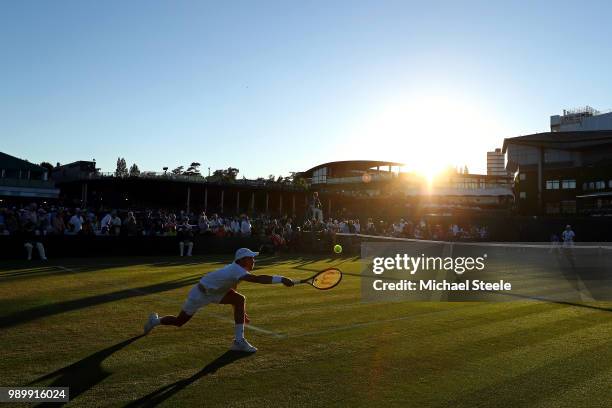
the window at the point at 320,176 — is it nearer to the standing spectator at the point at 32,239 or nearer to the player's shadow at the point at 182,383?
the standing spectator at the point at 32,239

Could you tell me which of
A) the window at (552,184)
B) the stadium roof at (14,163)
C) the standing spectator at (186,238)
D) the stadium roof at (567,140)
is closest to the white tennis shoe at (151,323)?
the standing spectator at (186,238)

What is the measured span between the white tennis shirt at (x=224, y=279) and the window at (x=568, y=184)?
72830mm

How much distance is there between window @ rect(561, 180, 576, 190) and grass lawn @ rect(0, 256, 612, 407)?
209 feet

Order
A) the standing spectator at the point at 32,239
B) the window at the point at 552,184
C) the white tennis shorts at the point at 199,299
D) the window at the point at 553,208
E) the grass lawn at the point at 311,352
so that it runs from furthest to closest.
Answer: the window at the point at 552,184 < the window at the point at 553,208 < the standing spectator at the point at 32,239 < the white tennis shorts at the point at 199,299 < the grass lawn at the point at 311,352

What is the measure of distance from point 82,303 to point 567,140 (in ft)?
241

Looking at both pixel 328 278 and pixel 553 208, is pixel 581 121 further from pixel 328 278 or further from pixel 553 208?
pixel 328 278

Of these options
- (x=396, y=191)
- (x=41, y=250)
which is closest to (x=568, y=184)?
(x=396, y=191)

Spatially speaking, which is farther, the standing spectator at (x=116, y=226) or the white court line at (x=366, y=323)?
the standing spectator at (x=116, y=226)

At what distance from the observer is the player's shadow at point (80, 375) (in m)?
6.21

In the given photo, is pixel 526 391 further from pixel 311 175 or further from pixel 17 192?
pixel 311 175

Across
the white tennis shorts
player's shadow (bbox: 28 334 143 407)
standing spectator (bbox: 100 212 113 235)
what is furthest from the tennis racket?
standing spectator (bbox: 100 212 113 235)

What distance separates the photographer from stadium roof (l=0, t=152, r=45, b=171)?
69.2m

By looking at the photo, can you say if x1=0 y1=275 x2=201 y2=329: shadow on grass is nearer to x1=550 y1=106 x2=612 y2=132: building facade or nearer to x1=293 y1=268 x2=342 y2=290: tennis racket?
x1=293 y1=268 x2=342 y2=290: tennis racket

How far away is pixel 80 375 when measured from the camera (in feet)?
21.9
